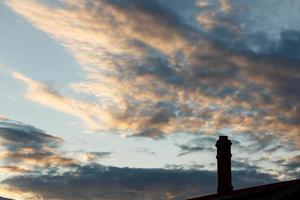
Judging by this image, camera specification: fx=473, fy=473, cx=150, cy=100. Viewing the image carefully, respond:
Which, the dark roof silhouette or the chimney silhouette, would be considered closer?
the dark roof silhouette

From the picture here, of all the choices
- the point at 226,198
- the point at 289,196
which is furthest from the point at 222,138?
the point at 289,196

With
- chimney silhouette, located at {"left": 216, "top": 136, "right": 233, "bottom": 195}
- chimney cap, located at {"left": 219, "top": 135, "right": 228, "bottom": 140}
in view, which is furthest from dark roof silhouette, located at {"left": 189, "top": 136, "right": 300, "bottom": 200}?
chimney cap, located at {"left": 219, "top": 135, "right": 228, "bottom": 140}

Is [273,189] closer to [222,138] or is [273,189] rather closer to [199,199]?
[199,199]

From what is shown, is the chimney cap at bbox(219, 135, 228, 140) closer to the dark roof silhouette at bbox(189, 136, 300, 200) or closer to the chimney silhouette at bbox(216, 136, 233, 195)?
the chimney silhouette at bbox(216, 136, 233, 195)

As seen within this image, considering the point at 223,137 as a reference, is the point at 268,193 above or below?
below

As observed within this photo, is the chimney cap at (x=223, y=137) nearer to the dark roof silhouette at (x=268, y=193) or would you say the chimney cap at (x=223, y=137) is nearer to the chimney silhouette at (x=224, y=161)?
the chimney silhouette at (x=224, y=161)

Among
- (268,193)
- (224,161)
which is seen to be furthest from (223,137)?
(268,193)

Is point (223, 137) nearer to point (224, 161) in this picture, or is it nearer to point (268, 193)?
point (224, 161)

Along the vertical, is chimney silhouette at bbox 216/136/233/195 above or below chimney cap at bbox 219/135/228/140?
below

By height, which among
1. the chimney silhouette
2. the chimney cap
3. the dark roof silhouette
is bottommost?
the dark roof silhouette

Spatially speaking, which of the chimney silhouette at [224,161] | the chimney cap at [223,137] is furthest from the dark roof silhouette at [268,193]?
the chimney cap at [223,137]

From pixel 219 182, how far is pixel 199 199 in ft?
13.0

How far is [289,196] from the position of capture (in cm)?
971

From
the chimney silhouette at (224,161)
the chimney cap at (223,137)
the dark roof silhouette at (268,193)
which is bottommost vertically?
the dark roof silhouette at (268,193)
